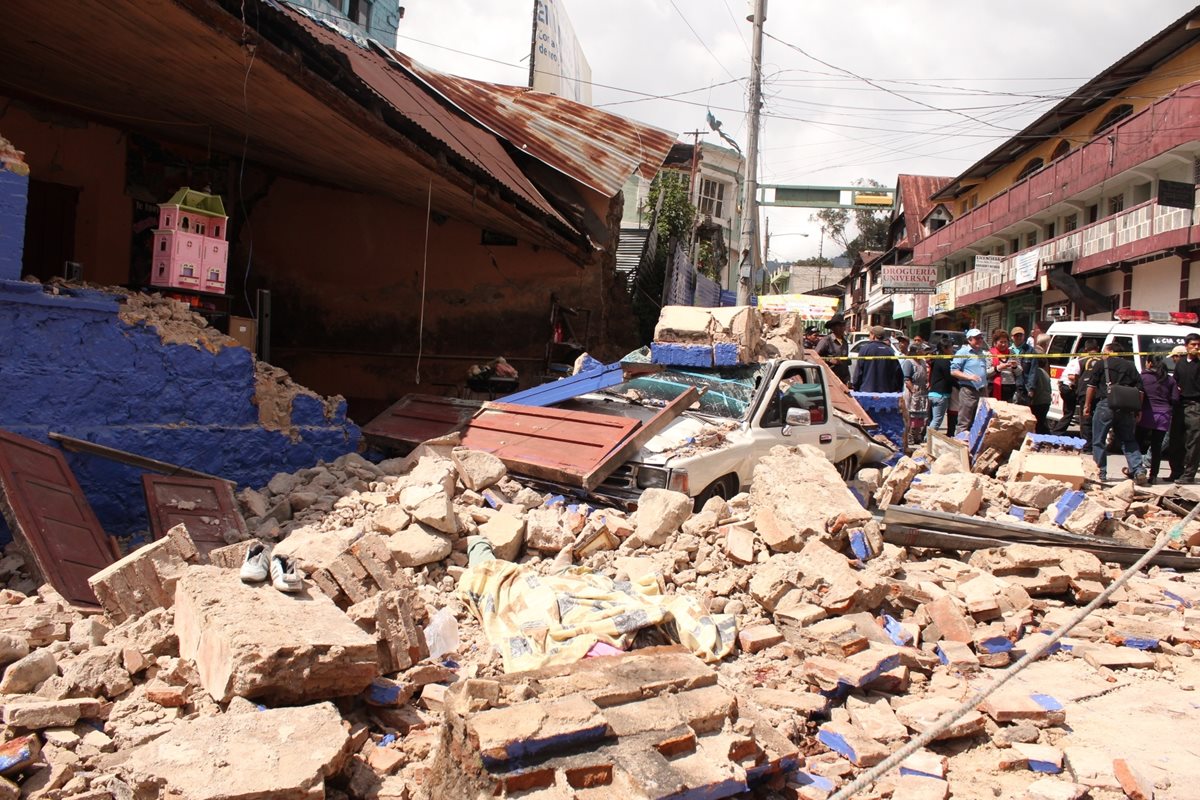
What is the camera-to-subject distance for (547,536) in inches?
229

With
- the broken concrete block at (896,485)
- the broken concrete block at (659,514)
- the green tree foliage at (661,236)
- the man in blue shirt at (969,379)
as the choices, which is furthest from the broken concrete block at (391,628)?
the green tree foliage at (661,236)

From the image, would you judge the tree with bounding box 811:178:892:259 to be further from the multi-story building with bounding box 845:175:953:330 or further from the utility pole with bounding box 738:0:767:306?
the utility pole with bounding box 738:0:767:306

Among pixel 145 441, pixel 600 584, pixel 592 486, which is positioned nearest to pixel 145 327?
pixel 145 441

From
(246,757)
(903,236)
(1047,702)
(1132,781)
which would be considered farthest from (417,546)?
(903,236)

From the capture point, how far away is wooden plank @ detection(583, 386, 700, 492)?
648 cm

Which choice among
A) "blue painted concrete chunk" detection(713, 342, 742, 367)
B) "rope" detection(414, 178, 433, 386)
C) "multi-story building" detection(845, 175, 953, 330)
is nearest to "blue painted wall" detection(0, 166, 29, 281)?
"blue painted concrete chunk" detection(713, 342, 742, 367)

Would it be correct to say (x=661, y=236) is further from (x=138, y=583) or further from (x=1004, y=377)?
(x=138, y=583)

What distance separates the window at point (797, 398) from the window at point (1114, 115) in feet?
65.2

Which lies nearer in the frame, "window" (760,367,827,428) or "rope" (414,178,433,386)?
"window" (760,367,827,428)

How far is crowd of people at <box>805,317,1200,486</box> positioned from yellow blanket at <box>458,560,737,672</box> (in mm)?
7297

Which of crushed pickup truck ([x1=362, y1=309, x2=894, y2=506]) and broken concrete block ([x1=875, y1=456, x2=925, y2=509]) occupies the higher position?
crushed pickup truck ([x1=362, y1=309, x2=894, y2=506])

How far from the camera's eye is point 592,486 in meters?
6.46

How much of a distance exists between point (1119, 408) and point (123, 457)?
32.5ft

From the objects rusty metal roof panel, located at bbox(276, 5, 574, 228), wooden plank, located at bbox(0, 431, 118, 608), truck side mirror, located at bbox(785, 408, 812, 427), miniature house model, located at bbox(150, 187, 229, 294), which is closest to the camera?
wooden plank, located at bbox(0, 431, 118, 608)
